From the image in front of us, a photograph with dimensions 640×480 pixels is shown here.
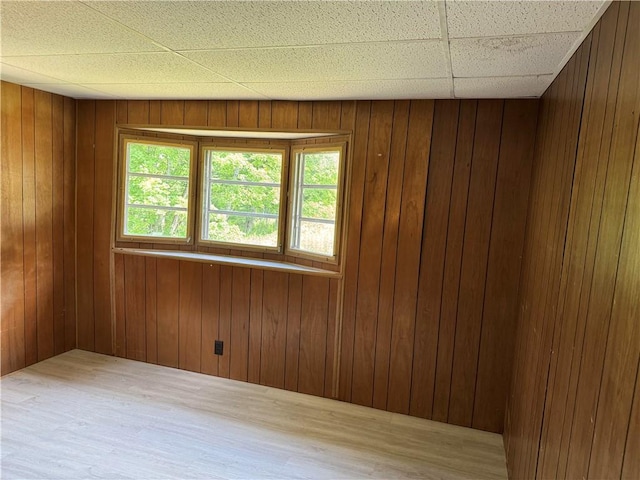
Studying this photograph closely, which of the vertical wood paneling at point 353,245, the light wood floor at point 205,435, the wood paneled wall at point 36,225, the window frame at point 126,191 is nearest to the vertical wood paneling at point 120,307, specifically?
the window frame at point 126,191

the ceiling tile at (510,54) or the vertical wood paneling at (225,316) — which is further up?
the ceiling tile at (510,54)

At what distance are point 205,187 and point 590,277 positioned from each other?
2.97 m

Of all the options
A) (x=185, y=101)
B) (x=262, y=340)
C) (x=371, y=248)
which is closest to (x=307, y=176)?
(x=371, y=248)

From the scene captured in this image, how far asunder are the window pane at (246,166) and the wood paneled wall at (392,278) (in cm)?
37

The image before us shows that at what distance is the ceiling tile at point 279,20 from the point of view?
54.9 inches

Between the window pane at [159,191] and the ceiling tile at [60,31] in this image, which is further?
Answer: the window pane at [159,191]

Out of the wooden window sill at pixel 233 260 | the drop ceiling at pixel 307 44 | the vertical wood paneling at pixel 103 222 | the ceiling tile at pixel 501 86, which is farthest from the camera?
the vertical wood paneling at pixel 103 222

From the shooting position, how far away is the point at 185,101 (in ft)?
10.5

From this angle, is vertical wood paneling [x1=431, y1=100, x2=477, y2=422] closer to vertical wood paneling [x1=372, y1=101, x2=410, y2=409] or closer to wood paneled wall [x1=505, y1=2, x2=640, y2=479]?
vertical wood paneling [x1=372, y1=101, x2=410, y2=409]

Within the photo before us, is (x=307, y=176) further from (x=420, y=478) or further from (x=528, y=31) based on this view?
(x=420, y=478)

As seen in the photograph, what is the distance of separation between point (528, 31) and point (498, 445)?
2.39 m

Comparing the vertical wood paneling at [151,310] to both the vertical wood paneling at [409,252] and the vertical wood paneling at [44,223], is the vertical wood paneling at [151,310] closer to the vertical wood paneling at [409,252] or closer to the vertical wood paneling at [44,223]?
the vertical wood paneling at [44,223]

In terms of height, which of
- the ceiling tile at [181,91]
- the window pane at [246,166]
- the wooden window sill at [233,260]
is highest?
the ceiling tile at [181,91]

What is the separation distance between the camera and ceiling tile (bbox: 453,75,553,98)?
2124mm
